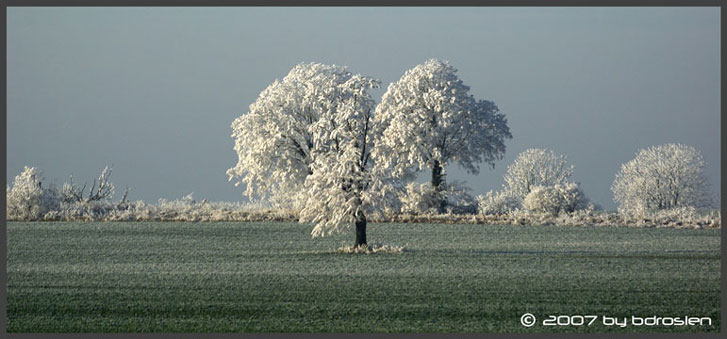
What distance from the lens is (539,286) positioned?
24219mm

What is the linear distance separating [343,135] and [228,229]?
10305 millimetres

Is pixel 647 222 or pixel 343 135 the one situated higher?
pixel 343 135

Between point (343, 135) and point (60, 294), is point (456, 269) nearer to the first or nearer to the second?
point (343, 135)

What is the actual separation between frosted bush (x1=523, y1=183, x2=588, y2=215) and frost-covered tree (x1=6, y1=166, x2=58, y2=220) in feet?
74.3

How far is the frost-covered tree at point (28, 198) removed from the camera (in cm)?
4403

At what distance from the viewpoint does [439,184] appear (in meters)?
47.5

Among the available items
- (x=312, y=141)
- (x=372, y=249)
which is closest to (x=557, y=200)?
(x=312, y=141)

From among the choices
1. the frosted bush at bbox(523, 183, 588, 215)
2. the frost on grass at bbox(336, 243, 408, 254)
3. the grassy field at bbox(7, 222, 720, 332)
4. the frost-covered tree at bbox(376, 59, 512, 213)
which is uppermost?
the frost-covered tree at bbox(376, 59, 512, 213)

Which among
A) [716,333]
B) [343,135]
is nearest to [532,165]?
[343,135]

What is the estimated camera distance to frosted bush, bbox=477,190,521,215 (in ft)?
161
